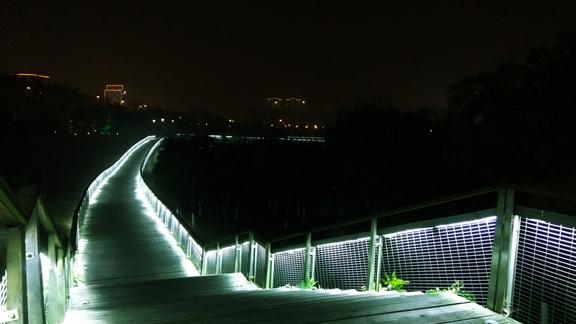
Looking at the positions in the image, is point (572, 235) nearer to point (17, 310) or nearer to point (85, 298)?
point (17, 310)

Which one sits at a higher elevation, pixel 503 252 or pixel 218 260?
pixel 503 252

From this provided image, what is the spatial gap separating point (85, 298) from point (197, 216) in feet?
191

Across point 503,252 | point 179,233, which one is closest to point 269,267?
point 503,252

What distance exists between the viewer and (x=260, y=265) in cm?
823

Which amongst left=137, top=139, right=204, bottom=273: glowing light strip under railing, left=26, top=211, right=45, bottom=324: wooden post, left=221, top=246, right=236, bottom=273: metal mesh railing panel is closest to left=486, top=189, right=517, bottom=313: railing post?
left=26, top=211, right=45, bottom=324: wooden post

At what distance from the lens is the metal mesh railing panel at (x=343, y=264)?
5.48 metres

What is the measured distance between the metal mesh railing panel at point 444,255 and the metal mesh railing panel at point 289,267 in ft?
7.13

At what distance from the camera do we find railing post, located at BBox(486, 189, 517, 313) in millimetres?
3414

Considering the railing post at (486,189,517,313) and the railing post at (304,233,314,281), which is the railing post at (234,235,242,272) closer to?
the railing post at (304,233,314,281)

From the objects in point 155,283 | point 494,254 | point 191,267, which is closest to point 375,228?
point 494,254

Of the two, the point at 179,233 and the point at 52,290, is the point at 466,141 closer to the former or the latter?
the point at 179,233

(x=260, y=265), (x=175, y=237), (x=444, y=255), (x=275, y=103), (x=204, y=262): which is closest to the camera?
(x=444, y=255)

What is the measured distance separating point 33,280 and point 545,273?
3.03 metres

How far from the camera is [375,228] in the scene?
Result: 4.87m
